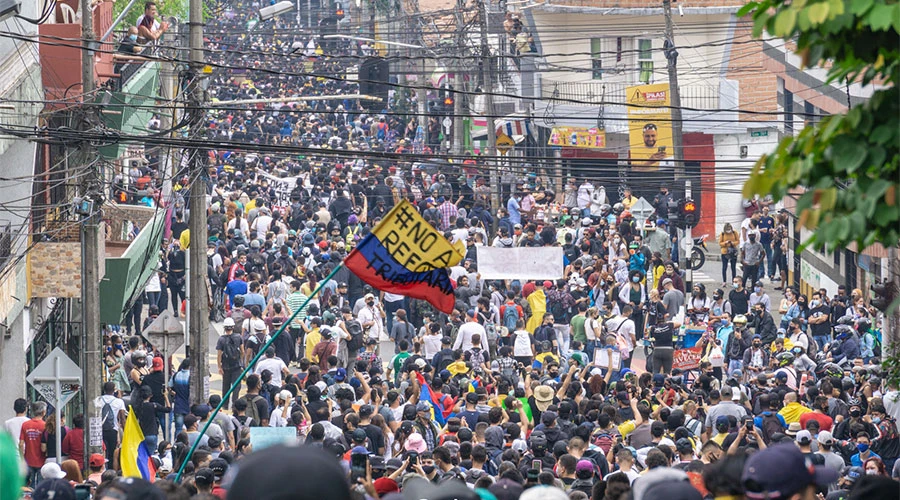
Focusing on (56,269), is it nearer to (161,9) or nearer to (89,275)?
(89,275)

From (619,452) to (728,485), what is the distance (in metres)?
5.80

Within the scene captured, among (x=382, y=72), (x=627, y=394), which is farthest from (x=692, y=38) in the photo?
(x=627, y=394)

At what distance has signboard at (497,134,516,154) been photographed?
36453 millimetres

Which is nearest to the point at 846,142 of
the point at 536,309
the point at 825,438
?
the point at 825,438

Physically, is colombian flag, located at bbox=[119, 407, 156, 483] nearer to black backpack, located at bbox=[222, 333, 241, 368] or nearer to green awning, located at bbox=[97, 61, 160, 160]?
black backpack, located at bbox=[222, 333, 241, 368]

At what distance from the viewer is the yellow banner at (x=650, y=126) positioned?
Result: 35812 mm

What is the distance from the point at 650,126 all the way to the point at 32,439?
81.7ft

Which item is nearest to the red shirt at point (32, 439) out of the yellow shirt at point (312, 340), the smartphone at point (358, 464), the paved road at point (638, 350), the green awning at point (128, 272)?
the smartphone at point (358, 464)

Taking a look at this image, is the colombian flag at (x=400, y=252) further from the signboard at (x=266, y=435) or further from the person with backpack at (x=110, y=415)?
the person with backpack at (x=110, y=415)

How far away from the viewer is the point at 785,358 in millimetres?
18938

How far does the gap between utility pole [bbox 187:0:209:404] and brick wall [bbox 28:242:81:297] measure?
5.00 feet

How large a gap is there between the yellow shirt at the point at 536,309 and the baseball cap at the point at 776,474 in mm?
17371

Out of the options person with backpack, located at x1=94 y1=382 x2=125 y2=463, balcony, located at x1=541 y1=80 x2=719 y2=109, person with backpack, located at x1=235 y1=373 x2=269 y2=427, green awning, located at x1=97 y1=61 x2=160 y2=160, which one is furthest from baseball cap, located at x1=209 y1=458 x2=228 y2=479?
balcony, located at x1=541 y1=80 x2=719 y2=109

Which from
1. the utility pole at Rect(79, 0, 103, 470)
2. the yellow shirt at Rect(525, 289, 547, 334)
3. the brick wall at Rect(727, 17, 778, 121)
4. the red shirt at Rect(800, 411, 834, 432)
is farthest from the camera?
the brick wall at Rect(727, 17, 778, 121)
